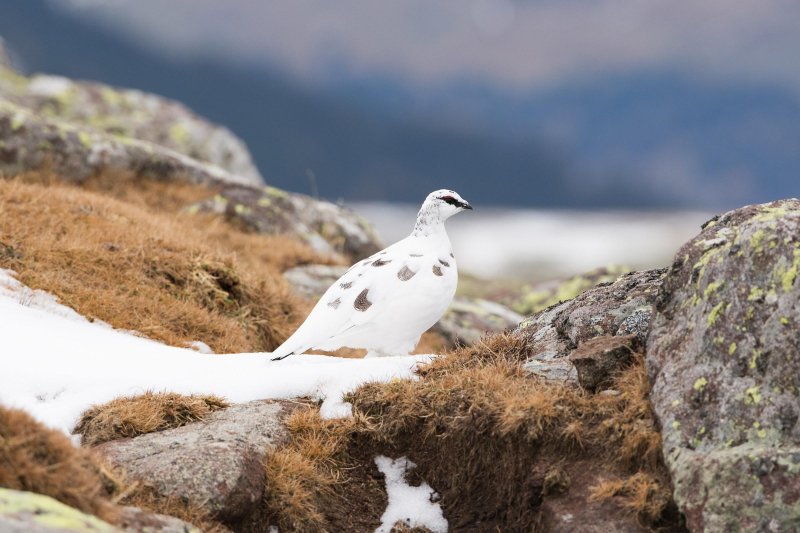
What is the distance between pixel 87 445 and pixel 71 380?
1187 millimetres

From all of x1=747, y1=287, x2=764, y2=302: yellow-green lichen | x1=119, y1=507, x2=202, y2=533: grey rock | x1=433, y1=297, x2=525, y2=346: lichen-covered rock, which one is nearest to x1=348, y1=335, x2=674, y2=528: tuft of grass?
x1=747, y1=287, x2=764, y2=302: yellow-green lichen

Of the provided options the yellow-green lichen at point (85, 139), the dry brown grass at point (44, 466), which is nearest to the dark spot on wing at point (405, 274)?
the dry brown grass at point (44, 466)

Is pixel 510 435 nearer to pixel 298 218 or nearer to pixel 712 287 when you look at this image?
pixel 712 287

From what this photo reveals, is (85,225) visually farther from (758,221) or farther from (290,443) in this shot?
(758,221)

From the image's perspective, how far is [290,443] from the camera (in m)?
6.89

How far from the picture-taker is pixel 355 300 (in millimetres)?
8648

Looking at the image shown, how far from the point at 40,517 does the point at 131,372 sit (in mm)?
3698

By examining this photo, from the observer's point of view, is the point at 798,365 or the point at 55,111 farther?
the point at 55,111

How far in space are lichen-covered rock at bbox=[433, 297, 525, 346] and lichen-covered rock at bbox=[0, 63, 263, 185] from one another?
1426 centimetres

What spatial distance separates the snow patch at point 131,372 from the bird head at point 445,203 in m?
2.25

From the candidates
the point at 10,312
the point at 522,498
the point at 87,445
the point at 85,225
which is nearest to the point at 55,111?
the point at 85,225

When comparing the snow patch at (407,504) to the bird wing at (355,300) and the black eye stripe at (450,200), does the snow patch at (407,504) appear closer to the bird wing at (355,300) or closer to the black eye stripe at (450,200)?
the bird wing at (355,300)

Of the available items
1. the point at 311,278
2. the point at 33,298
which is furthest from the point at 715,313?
the point at 311,278

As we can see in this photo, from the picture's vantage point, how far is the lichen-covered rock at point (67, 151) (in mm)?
17656
